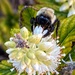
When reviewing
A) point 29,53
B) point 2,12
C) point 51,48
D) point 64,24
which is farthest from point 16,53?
point 2,12

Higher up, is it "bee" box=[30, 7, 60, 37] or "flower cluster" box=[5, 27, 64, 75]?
"bee" box=[30, 7, 60, 37]

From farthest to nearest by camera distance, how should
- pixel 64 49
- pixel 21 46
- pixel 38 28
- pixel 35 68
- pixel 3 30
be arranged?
pixel 3 30 → pixel 64 49 → pixel 38 28 → pixel 35 68 → pixel 21 46

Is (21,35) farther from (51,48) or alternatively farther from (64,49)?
(64,49)

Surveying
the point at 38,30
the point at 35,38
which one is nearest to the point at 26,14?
the point at 38,30

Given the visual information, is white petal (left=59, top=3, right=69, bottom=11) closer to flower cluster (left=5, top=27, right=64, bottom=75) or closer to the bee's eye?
the bee's eye

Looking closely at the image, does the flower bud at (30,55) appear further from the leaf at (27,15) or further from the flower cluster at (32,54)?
the leaf at (27,15)

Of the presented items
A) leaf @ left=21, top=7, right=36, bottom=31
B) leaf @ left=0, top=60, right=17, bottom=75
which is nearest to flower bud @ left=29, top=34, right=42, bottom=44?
leaf @ left=0, top=60, right=17, bottom=75

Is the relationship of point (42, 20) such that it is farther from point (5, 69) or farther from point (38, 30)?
point (5, 69)
